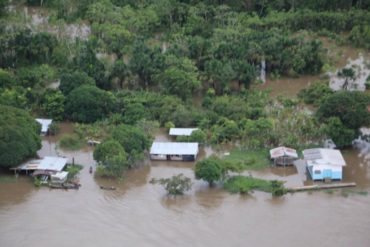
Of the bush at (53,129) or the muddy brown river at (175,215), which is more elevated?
the bush at (53,129)

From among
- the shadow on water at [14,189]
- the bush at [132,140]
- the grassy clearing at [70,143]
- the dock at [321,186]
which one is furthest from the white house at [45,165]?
the dock at [321,186]

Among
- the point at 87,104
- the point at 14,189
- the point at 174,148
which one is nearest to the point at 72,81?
the point at 87,104

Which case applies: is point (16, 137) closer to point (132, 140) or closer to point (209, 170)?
point (132, 140)

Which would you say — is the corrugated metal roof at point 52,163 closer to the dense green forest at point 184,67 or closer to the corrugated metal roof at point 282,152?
the dense green forest at point 184,67

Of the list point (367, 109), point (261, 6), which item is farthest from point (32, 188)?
point (261, 6)

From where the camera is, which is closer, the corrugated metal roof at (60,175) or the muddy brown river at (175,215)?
the muddy brown river at (175,215)

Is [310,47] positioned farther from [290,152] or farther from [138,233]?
[138,233]

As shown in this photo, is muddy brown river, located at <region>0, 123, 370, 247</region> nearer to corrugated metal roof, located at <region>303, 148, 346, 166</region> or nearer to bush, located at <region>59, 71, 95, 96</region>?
corrugated metal roof, located at <region>303, 148, 346, 166</region>
